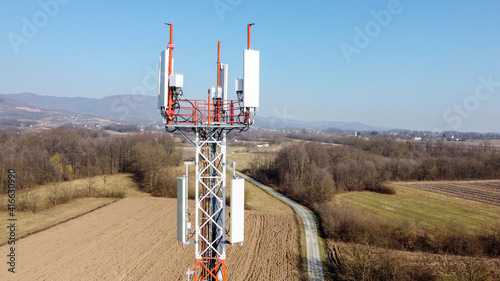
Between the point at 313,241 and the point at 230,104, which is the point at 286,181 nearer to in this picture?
the point at 313,241

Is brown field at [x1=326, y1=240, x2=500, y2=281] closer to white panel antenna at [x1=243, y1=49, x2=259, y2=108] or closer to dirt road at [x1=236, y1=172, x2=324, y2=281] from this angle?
dirt road at [x1=236, y1=172, x2=324, y2=281]

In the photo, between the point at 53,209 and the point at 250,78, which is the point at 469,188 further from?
the point at 53,209

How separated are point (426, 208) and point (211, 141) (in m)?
46.3

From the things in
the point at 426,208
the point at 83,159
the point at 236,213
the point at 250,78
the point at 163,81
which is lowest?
the point at 426,208

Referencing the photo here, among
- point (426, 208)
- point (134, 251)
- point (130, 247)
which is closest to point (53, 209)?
point (130, 247)

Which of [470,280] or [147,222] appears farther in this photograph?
[147,222]

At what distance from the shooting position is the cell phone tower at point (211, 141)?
36.9 ft

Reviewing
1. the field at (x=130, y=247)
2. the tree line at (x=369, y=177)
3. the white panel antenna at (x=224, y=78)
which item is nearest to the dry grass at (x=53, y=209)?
the field at (x=130, y=247)

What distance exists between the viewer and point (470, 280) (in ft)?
63.1

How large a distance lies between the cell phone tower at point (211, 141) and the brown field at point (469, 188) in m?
54.9

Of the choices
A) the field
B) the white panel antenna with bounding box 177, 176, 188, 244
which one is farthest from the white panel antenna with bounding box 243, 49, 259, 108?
the field

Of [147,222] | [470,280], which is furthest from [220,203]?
[147,222]

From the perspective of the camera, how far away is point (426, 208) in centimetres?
4622

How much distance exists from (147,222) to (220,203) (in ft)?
89.2
